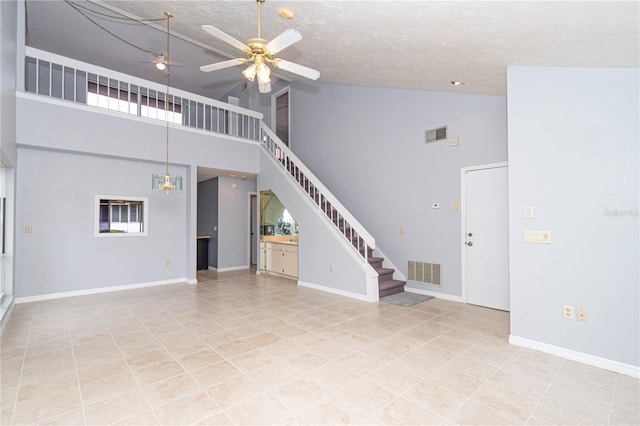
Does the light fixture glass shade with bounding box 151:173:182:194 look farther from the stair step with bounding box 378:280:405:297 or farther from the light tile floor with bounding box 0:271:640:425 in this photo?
the stair step with bounding box 378:280:405:297

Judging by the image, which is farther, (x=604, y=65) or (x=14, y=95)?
(x=14, y=95)

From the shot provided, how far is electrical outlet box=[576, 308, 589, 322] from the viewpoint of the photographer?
3.00 m

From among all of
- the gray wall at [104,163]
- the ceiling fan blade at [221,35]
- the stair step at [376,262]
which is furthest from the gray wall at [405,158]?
the ceiling fan blade at [221,35]

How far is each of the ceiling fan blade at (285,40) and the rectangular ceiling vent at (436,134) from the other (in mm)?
3558

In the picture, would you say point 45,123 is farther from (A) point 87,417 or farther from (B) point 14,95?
(A) point 87,417

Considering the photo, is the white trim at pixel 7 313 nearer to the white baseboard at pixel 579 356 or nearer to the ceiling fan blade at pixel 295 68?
the ceiling fan blade at pixel 295 68

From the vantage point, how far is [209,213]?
8898 mm

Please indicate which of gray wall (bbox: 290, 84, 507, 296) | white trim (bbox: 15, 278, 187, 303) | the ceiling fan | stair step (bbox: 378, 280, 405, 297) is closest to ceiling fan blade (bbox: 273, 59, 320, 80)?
the ceiling fan

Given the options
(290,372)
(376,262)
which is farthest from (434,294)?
(290,372)

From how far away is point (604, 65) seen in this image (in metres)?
2.91

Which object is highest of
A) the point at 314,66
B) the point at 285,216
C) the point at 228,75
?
the point at 228,75

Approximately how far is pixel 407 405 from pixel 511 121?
3.12 metres

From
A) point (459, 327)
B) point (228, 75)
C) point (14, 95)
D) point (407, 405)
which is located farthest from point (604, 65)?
point (228, 75)

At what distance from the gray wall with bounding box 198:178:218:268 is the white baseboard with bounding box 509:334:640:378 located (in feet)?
23.2
